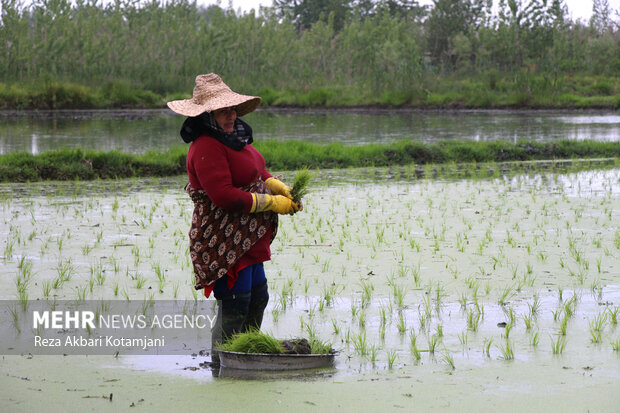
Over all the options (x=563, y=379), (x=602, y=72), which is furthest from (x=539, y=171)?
(x=602, y=72)

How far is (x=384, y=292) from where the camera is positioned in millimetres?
4918

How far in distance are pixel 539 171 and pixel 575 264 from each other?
6644mm

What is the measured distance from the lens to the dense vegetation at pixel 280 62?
31.5 m

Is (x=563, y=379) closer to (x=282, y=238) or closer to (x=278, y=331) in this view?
(x=278, y=331)

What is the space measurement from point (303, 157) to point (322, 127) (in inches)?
412

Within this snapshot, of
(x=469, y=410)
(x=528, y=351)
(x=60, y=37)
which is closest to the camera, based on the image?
(x=469, y=410)

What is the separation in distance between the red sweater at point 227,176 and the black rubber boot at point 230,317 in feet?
0.27

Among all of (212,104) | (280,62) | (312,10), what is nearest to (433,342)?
(212,104)

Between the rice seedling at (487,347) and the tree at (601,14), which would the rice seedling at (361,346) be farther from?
the tree at (601,14)

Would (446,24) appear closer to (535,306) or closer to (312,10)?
(312,10)

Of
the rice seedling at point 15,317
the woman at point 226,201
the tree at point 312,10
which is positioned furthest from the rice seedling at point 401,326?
the tree at point 312,10

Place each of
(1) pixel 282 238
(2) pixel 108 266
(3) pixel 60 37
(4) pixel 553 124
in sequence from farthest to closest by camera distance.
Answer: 1. (3) pixel 60 37
2. (4) pixel 553 124
3. (1) pixel 282 238
4. (2) pixel 108 266

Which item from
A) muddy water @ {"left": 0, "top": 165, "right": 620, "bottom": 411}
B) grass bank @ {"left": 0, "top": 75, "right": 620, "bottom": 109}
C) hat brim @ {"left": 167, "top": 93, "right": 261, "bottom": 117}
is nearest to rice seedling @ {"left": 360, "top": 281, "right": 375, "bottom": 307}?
muddy water @ {"left": 0, "top": 165, "right": 620, "bottom": 411}

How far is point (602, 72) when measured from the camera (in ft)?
123
